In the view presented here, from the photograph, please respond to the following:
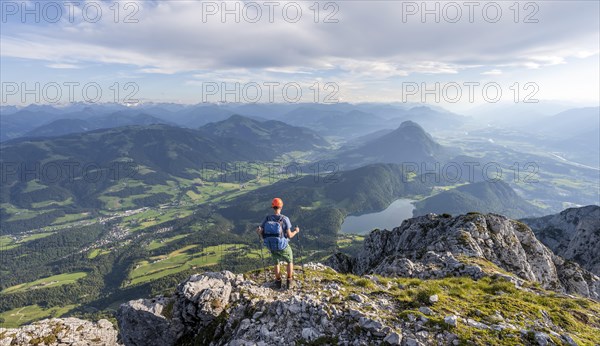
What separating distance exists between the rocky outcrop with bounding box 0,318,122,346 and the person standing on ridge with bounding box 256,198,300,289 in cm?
1361

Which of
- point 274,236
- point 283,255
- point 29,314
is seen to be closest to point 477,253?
point 283,255

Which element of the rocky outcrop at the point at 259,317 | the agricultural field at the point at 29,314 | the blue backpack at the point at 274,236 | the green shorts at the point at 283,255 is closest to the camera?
the rocky outcrop at the point at 259,317

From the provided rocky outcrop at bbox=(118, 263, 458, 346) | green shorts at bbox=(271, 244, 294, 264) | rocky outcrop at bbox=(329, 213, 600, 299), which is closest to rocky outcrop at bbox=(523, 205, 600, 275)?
rocky outcrop at bbox=(329, 213, 600, 299)

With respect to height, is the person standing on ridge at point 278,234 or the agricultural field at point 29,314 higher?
the person standing on ridge at point 278,234

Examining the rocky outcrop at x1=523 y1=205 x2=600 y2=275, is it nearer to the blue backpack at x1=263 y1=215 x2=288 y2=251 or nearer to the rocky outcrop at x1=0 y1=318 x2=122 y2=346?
the blue backpack at x1=263 y1=215 x2=288 y2=251

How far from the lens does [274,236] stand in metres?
16.9

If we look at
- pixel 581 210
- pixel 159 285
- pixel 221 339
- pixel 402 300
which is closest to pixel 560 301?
pixel 402 300

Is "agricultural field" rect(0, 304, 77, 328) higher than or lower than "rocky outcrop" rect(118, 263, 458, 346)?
lower

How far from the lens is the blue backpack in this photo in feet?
55.2

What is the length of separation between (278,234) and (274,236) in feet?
0.98

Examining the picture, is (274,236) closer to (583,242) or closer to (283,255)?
(283,255)

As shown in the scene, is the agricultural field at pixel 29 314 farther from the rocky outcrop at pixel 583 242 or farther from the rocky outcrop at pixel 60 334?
the rocky outcrop at pixel 583 242

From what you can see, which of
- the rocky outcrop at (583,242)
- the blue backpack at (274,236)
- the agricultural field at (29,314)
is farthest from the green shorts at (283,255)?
the agricultural field at (29,314)

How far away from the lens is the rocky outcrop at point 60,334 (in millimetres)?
17812
